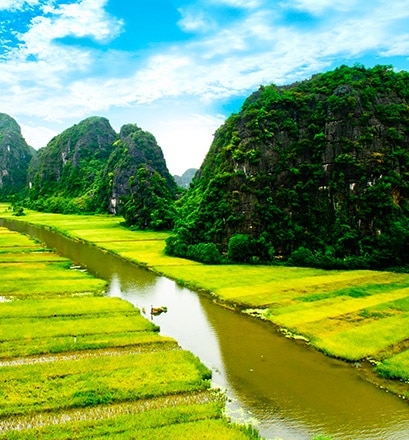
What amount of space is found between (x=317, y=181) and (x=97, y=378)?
4161 centimetres

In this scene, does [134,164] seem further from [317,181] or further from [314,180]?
[317,181]

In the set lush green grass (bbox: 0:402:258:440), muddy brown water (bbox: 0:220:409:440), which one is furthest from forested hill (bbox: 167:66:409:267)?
lush green grass (bbox: 0:402:258:440)

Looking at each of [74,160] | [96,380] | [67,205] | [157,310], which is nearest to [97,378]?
[96,380]

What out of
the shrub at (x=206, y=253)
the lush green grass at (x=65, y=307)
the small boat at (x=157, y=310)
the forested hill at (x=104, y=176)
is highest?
the forested hill at (x=104, y=176)

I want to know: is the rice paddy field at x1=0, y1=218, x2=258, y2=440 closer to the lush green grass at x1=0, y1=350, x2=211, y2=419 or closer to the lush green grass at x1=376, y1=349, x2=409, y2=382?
the lush green grass at x1=0, y1=350, x2=211, y2=419

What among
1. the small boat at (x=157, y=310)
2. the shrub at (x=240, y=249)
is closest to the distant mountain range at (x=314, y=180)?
the shrub at (x=240, y=249)

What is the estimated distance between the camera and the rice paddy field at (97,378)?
14680 mm

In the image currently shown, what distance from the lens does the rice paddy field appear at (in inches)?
578

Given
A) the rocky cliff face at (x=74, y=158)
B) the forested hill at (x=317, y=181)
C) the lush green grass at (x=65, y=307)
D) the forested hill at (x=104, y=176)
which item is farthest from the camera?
the rocky cliff face at (x=74, y=158)

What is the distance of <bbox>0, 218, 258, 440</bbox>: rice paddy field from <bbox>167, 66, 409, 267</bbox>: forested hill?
79.1 feet

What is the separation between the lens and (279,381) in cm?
1878

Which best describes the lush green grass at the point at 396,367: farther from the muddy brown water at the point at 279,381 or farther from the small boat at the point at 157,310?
the small boat at the point at 157,310

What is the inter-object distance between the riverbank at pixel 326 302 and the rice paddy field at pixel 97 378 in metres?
8.06

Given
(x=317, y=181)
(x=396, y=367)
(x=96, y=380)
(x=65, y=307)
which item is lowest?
(x=96, y=380)
